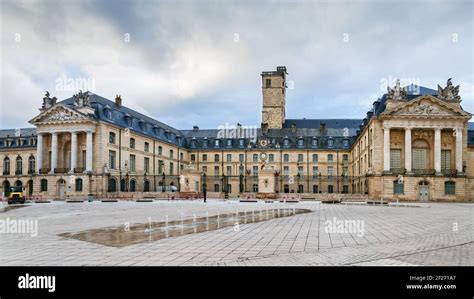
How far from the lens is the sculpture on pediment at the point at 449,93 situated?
49.8 metres

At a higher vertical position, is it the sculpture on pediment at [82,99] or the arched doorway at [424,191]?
the sculpture on pediment at [82,99]

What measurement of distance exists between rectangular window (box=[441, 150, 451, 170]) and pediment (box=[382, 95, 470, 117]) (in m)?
5.26

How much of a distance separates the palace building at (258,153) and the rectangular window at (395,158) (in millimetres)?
140

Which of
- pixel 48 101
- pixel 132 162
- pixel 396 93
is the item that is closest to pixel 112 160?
pixel 132 162

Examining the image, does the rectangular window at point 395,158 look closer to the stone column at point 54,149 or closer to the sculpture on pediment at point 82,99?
the sculpture on pediment at point 82,99

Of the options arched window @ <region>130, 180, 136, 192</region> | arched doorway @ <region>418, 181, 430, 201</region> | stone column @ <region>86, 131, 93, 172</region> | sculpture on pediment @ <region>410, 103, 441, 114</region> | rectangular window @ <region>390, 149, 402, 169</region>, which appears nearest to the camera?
arched doorway @ <region>418, 181, 430, 201</region>

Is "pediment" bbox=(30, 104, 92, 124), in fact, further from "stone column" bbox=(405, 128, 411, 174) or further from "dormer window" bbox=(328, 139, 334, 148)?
"dormer window" bbox=(328, 139, 334, 148)

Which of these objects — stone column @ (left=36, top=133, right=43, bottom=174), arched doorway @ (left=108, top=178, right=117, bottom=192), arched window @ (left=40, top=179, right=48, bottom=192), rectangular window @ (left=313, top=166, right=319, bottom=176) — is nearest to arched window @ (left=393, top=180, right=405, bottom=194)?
rectangular window @ (left=313, top=166, right=319, bottom=176)

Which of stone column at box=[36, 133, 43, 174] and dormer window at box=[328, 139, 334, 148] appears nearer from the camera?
stone column at box=[36, 133, 43, 174]

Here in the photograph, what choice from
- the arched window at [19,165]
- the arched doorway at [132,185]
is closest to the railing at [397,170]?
the arched doorway at [132,185]

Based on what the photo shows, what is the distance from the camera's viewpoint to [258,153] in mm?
77000

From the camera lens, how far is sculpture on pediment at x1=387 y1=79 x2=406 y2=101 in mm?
49844

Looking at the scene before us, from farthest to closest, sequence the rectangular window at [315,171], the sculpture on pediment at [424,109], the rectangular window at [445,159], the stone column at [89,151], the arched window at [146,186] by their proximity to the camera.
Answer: the rectangular window at [315,171] → the arched window at [146,186] → the stone column at [89,151] → the rectangular window at [445,159] → the sculpture on pediment at [424,109]
